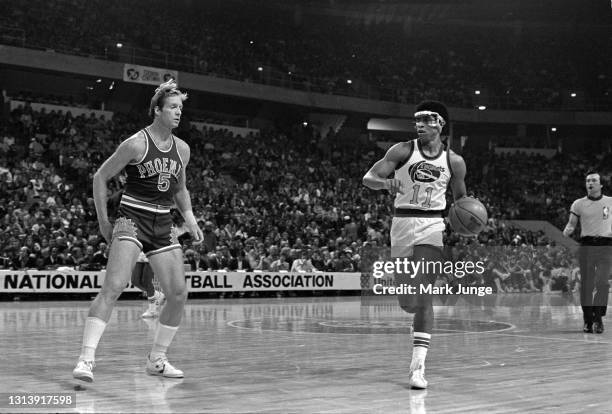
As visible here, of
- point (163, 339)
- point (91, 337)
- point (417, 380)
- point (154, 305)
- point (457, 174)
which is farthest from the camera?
point (154, 305)

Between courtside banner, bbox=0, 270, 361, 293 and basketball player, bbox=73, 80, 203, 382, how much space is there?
13534mm

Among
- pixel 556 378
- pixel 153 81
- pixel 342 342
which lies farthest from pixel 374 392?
pixel 153 81

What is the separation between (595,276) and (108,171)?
27.5 ft

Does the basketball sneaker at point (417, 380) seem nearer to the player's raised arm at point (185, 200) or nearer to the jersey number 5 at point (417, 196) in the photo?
the jersey number 5 at point (417, 196)

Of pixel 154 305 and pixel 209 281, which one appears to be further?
pixel 209 281

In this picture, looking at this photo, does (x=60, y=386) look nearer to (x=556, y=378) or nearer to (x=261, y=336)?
(x=556, y=378)

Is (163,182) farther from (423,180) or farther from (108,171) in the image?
(423,180)

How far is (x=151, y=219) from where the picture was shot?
6531 millimetres

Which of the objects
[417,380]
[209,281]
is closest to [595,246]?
[417,380]

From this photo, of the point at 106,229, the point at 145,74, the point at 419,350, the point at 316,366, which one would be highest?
the point at 145,74

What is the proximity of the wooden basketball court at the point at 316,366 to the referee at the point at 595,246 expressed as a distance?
0.42 meters

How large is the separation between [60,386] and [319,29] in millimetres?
39474

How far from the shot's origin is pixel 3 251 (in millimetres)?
19766

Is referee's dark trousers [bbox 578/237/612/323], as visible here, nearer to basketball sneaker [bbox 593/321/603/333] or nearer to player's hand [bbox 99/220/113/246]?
basketball sneaker [bbox 593/321/603/333]
